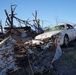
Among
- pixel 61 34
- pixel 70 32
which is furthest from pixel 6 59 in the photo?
pixel 70 32

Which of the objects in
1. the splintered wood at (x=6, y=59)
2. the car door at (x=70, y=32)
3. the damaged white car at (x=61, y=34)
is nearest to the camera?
the splintered wood at (x=6, y=59)

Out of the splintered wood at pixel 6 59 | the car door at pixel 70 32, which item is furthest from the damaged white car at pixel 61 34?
the splintered wood at pixel 6 59

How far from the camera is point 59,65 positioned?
7.00 metres

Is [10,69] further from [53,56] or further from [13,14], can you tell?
[13,14]

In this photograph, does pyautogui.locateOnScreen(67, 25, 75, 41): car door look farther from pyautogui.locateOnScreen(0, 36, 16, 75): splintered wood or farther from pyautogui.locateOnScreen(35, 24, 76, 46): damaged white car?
pyautogui.locateOnScreen(0, 36, 16, 75): splintered wood

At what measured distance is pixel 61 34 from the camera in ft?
37.0

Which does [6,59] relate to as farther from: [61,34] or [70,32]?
[70,32]

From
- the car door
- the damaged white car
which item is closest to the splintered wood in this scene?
the damaged white car

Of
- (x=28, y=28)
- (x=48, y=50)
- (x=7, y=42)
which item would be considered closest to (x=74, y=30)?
(x=48, y=50)

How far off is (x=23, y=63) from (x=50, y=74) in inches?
42.1

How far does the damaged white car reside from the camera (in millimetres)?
10645

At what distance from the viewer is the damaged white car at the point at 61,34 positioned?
34.9 ft

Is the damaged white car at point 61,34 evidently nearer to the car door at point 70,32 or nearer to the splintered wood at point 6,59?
the car door at point 70,32

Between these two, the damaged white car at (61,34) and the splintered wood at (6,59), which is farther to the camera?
the damaged white car at (61,34)
